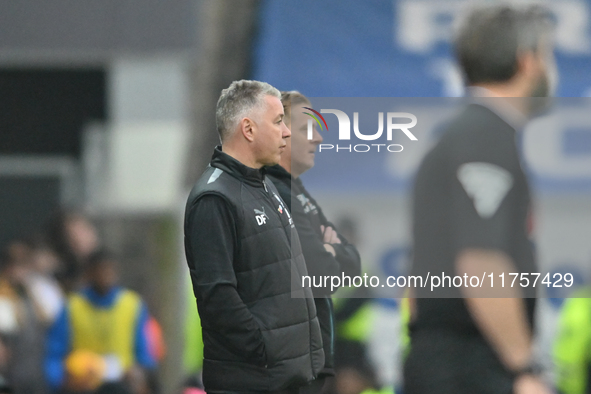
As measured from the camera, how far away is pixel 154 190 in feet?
37.1

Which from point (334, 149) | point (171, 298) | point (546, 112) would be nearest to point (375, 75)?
point (171, 298)

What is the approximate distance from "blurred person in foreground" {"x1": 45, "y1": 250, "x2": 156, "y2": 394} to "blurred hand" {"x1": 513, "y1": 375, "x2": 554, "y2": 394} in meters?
4.93

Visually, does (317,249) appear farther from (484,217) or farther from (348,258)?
(484,217)

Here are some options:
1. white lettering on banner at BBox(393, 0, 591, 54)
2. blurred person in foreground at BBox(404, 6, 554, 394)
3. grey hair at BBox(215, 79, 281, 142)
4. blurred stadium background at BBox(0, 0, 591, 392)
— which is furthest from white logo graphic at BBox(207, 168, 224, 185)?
white lettering on banner at BBox(393, 0, 591, 54)

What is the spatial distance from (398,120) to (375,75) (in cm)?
591

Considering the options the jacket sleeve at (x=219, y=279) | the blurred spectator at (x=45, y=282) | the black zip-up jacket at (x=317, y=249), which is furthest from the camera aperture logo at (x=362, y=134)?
the blurred spectator at (x=45, y=282)

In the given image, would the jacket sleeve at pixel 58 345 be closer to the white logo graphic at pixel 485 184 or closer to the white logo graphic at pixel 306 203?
the white logo graphic at pixel 306 203

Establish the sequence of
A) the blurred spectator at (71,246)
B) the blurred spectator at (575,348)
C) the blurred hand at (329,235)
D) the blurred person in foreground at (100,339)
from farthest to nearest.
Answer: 1. the blurred spectator at (71,246)
2. the blurred person in foreground at (100,339)
3. the blurred spectator at (575,348)
4. the blurred hand at (329,235)

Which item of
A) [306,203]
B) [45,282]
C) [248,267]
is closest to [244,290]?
[248,267]

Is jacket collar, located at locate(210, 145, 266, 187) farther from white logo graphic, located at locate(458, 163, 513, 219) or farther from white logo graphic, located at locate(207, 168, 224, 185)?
white logo graphic, located at locate(458, 163, 513, 219)

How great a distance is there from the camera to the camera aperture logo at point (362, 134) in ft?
11.0

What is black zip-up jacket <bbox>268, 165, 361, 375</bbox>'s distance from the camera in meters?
3.54

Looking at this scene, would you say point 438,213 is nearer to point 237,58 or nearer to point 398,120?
point 398,120

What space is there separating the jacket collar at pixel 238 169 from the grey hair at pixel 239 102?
9 cm
